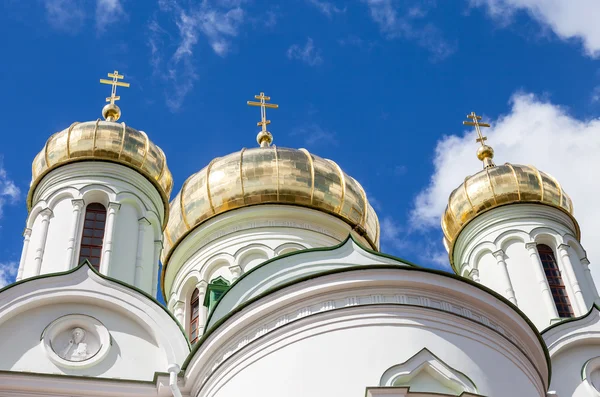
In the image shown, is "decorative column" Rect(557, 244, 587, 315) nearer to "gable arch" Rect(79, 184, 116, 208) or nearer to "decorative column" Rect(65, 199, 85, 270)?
"gable arch" Rect(79, 184, 116, 208)

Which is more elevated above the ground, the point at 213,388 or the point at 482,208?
the point at 482,208

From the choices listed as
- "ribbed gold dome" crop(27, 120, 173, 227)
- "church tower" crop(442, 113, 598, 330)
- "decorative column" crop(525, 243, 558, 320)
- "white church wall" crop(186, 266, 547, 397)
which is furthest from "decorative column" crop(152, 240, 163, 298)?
"decorative column" crop(525, 243, 558, 320)

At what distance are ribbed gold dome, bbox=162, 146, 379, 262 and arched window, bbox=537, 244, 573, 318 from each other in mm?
2413

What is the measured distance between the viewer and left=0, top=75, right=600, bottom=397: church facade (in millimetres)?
8633

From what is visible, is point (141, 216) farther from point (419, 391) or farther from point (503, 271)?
point (419, 391)

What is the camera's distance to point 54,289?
10.4 metres

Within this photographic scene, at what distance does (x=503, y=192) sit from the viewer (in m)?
14.4

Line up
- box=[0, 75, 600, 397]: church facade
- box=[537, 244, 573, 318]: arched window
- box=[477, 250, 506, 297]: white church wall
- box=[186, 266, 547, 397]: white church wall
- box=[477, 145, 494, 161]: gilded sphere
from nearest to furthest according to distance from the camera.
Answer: box=[186, 266, 547, 397]: white church wall < box=[0, 75, 600, 397]: church facade < box=[537, 244, 573, 318]: arched window < box=[477, 250, 506, 297]: white church wall < box=[477, 145, 494, 161]: gilded sphere

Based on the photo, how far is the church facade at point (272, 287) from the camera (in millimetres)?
8633

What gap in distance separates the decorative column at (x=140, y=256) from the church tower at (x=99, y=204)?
12mm

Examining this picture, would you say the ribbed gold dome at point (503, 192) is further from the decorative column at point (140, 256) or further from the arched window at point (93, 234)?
the arched window at point (93, 234)

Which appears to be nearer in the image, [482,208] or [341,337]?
[341,337]

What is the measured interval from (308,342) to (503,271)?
19.1ft

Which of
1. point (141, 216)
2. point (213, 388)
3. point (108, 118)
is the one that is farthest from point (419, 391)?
point (108, 118)
